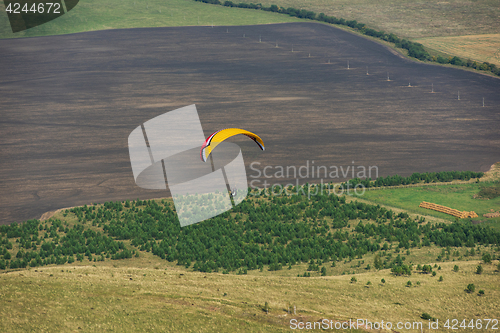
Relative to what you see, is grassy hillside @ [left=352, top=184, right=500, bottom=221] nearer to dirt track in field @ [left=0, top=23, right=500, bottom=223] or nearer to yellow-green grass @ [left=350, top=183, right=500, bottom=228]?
yellow-green grass @ [left=350, top=183, right=500, bottom=228]

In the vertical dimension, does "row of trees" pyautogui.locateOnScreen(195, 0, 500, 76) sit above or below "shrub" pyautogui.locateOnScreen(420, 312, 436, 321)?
above

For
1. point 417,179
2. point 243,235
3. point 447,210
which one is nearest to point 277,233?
point 243,235

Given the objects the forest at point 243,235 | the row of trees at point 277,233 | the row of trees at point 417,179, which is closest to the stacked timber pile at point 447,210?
the forest at point 243,235

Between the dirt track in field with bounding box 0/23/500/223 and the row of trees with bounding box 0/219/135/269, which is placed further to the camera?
the dirt track in field with bounding box 0/23/500/223

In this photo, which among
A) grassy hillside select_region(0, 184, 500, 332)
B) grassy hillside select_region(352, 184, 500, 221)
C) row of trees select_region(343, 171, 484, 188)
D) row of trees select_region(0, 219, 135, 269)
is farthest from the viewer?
row of trees select_region(343, 171, 484, 188)

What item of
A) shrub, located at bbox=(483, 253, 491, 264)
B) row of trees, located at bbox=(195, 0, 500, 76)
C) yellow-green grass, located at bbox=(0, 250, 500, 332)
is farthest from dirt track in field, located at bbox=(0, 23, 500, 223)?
shrub, located at bbox=(483, 253, 491, 264)

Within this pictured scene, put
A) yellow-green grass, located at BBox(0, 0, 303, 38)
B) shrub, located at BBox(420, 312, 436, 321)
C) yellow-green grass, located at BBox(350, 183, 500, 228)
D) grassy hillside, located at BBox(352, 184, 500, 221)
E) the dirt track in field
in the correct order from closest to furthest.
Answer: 1. shrub, located at BBox(420, 312, 436, 321)
2. yellow-green grass, located at BBox(350, 183, 500, 228)
3. grassy hillside, located at BBox(352, 184, 500, 221)
4. the dirt track in field
5. yellow-green grass, located at BBox(0, 0, 303, 38)

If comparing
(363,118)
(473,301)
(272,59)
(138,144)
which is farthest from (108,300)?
(272,59)

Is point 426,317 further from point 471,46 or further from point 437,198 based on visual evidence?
point 471,46

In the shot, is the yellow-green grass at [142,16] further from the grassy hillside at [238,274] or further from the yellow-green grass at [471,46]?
the grassy hillside at [238,274]
